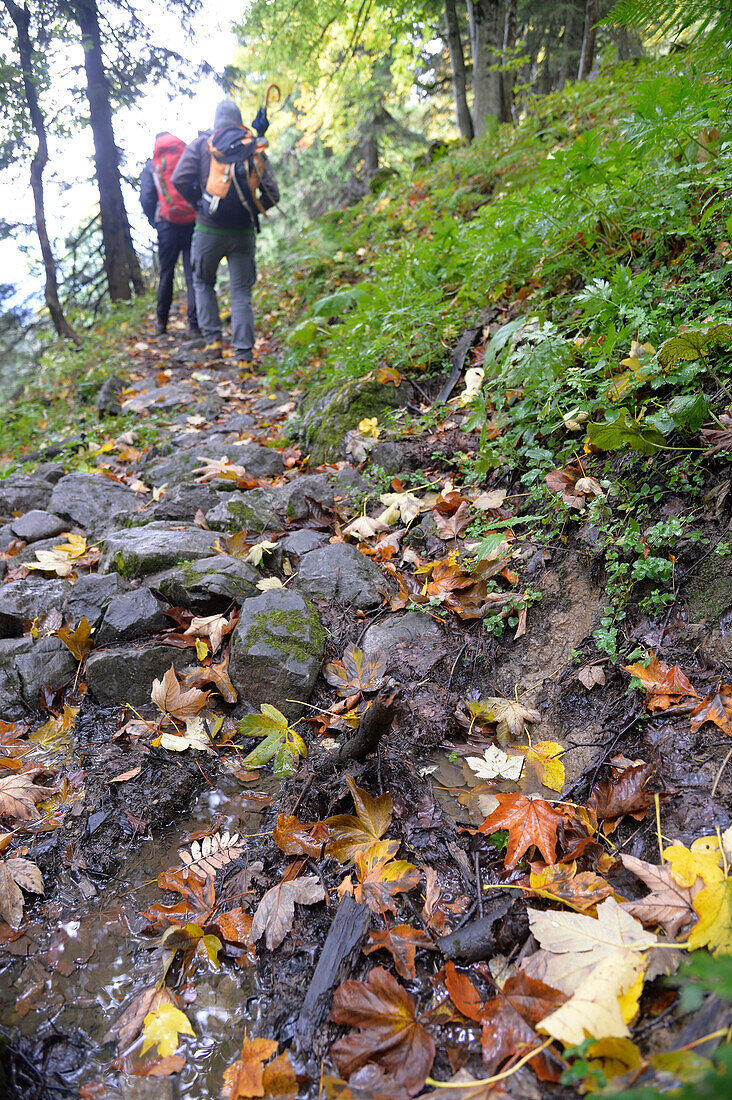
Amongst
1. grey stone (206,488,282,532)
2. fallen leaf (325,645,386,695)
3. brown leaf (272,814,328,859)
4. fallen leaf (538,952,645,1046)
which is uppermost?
grey stone (206,488,282,532)

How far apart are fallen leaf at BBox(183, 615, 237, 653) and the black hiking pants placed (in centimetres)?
730

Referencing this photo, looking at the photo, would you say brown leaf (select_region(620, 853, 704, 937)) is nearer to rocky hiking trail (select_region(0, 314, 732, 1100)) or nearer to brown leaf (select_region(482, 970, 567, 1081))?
rocky hiking trail (select_region(0, 314, 732, 1100))

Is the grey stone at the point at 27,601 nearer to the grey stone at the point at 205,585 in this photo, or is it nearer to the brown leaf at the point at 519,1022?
the grey stone at the point at 205,585

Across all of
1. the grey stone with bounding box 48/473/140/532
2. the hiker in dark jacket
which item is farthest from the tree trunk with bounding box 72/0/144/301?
the grey stone with bounding box 48/473/140/532

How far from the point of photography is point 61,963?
62.3 inches

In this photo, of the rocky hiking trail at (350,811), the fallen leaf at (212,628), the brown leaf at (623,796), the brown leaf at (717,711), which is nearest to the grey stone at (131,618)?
the rocky hiking trail at (350,811)

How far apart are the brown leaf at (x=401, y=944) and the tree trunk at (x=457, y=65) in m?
10.7

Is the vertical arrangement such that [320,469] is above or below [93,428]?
below

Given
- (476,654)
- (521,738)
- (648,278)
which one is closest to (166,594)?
(476,654)

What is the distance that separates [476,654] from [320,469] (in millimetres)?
2189

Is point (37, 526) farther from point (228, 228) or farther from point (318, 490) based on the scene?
point (228, 228)

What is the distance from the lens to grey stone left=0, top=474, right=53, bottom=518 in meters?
4.36

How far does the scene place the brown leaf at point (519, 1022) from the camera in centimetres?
115

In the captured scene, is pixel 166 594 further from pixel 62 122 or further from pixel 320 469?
pixel 62 122
